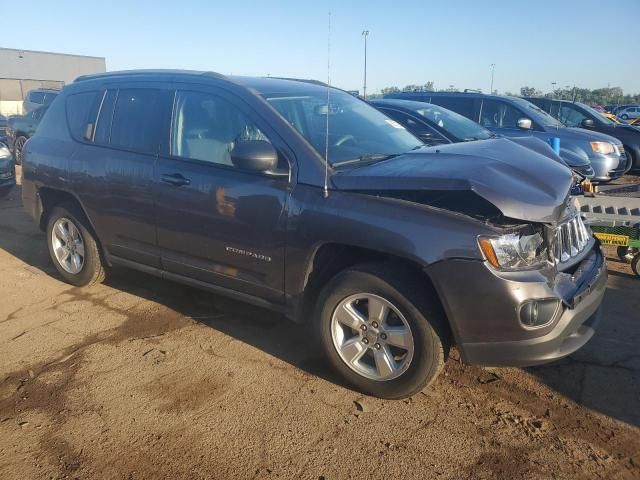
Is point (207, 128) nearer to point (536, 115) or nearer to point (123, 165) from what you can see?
point (123, 165)

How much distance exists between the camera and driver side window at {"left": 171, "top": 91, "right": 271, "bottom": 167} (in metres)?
3.63

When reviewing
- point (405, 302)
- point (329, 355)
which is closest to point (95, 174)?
point (329, 355)

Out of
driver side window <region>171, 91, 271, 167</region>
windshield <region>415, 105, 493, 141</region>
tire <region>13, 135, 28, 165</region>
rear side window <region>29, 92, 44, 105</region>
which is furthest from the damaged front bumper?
rear side window <region>29, 92, 44, 105</region>

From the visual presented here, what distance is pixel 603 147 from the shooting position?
9562 mm

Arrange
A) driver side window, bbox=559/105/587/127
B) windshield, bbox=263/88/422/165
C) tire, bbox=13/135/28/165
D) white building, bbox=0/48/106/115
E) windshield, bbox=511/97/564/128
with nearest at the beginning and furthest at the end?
windshield, bbox=263/88/422/165 → windshield, bbox=511/97/564/128 → driver side window, bbox=559/105/587/127 → tire, bbox=13/135/28/165 → white building, bbox=0/48/106/115

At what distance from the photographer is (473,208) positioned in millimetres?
2914

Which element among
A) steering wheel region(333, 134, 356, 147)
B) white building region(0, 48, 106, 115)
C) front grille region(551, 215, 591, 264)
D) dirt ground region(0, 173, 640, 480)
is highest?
white building region(0, 48, 106, 115)

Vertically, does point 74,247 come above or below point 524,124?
below

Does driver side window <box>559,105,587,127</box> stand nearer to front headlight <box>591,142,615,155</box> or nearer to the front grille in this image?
front headlight <box>591,142,615,155</box>

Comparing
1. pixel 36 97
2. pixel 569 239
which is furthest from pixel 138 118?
pixel 36 97

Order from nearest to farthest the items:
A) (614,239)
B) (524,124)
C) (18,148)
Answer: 1. (614,239)
2. (524,124)
3. (18,148)

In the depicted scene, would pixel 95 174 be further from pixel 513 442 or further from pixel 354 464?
pixel 513 442

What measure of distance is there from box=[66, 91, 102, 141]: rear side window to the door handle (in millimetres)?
1139

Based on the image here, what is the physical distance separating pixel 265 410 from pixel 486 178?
5.87ft
